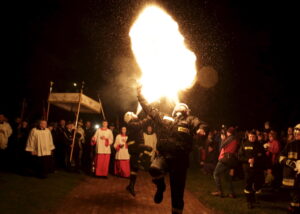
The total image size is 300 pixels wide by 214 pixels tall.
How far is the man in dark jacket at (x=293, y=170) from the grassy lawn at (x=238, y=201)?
40.4 inches

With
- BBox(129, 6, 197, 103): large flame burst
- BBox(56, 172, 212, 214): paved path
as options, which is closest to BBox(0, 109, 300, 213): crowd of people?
BBox(56, 172, 212, 214): paved path

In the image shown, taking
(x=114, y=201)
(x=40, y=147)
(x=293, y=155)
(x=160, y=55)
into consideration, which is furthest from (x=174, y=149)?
(x=40, y=147)

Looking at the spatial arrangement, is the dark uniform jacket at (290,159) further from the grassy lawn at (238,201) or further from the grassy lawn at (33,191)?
the grassy lawn at (33,191)

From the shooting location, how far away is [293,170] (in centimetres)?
758

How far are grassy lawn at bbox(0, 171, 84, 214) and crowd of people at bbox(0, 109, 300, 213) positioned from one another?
715 millimetres

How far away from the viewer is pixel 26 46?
19719 mm

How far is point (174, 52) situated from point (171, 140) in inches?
130

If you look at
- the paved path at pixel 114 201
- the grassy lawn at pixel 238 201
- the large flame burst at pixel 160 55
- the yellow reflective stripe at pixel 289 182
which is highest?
the large flame burst at pixel 160 55

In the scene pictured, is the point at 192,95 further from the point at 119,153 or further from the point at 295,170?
the point at 295,170

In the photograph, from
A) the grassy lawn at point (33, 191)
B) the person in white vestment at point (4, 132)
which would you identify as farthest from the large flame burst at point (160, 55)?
the person in white vestment at point (4, 132)

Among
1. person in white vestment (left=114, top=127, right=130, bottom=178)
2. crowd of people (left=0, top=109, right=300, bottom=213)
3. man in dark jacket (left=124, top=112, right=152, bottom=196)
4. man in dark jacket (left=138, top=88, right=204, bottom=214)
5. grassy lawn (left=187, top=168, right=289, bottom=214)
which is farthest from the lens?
person in white vestment (left=114, top=127, right=130, bottom=178)

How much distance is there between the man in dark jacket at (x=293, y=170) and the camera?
7297 millimetres

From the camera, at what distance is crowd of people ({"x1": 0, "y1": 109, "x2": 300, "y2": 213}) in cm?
888

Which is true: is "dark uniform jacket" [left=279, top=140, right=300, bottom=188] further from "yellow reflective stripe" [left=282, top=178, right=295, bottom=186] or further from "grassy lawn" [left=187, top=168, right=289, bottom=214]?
"grassy lawn" [left=187, top=168, right=289, bottom=214]
